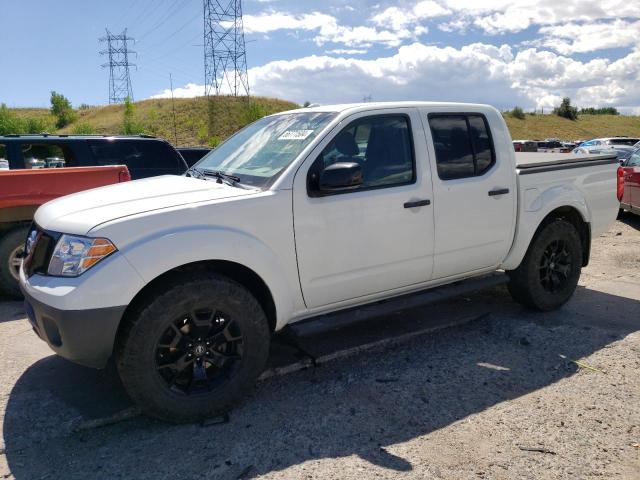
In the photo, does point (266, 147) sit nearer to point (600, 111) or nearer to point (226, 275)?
point (226, 275)

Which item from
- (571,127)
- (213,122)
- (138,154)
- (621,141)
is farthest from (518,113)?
(138,154)

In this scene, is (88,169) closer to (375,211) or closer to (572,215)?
(375,211)

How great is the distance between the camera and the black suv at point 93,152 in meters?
7.48

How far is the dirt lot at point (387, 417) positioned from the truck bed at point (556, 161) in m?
1.43

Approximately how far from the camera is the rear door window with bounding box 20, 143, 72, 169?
7559 mm

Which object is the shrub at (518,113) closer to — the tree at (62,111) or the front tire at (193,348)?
the tree at (62,111)

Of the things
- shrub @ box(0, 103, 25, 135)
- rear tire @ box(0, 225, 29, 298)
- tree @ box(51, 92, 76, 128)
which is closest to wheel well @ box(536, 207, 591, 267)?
rear tire @ box(0, 225, 29, 298)

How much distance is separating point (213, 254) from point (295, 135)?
1.18m

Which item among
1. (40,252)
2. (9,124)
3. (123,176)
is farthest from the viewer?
(9,124)

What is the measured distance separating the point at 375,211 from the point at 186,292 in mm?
1444

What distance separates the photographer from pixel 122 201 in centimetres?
345

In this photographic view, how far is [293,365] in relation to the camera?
4090 millimetres

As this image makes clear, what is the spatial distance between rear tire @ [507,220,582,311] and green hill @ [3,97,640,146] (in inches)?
2448

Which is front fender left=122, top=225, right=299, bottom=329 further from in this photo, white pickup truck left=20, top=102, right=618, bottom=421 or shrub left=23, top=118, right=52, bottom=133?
shrub left=23, top=118, right=52, bottom=133
